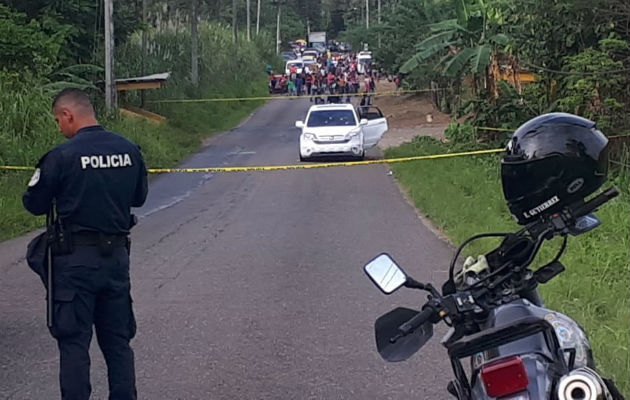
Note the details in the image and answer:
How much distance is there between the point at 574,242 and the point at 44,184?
6.99 metres

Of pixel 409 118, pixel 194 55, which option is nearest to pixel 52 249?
pixel 409 118

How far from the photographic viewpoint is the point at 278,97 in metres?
53.4

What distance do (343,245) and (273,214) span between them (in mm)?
3524

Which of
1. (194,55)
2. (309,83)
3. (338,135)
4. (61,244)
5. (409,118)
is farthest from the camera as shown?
(309,83)

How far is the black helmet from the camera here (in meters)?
3.31

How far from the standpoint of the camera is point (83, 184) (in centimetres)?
524

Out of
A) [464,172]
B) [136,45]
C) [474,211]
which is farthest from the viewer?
[136,45]

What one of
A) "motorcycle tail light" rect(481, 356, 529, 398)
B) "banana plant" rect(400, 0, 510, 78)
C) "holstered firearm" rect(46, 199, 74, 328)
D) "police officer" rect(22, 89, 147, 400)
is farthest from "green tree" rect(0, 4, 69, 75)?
"motorcycle tail light" rect(481, 356, 529, 398)

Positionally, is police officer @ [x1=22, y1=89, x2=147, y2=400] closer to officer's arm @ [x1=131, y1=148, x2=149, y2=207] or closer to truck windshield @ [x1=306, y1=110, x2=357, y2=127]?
officer's arm @ [x1=131, y1=148, x2=149, y2=207]

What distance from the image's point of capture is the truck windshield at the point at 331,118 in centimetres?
2611

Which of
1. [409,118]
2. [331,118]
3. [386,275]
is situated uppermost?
[386,275]

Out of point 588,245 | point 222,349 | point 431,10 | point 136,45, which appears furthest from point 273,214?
point 136,45

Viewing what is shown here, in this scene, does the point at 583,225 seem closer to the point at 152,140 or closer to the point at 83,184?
the point at 83,184

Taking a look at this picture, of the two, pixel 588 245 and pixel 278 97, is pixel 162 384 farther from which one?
pixel 278 97
